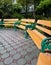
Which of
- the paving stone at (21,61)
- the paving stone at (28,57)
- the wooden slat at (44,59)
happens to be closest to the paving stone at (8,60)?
the paving stone at (21,61)

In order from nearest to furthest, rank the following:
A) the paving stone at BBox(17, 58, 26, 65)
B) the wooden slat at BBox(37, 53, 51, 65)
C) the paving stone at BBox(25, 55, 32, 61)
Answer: the wooden slat at BBox(37, 53, 51, 65) < the paving stone at BBox(17, 58, 26, 65) < the paving stone at BBox(25, 55, 32, 61)

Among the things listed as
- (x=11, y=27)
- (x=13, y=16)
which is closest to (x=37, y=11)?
(x=13, y=16)

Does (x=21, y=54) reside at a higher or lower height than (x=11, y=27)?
higher

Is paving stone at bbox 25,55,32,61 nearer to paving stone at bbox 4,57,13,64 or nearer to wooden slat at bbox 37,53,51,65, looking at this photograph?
paving stone at bbox 4,57,13,64

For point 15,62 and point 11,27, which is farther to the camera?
point 11,27

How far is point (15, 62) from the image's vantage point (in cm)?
531

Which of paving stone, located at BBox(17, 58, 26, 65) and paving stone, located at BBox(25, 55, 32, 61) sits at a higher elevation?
paving stone, located at BBox(17, 58, 26, 65)

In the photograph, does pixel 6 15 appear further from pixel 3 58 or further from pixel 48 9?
pixel 3 58

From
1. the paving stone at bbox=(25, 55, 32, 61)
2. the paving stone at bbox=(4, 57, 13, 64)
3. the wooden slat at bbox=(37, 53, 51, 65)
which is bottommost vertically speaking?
the paving stone at bbox=(25, 55, 32, 61)

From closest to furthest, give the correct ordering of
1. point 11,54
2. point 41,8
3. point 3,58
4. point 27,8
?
point 3,58, point 11,54, point 41,8, point 27,8

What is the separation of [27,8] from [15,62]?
1734 cm

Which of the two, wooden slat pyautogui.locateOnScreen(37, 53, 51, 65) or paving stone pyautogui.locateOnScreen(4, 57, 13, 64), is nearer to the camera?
wooden slat pyautogui.locateOnScreen(37, 53, 51, 65)

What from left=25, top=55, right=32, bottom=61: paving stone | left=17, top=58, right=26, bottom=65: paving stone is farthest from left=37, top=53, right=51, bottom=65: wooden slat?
left=25, top=55, right=32, bottom=61: paving stone

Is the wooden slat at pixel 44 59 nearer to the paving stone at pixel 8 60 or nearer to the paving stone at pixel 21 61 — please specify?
the paving stone at pixel 21 61
